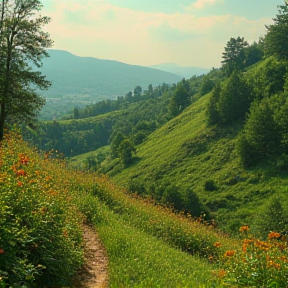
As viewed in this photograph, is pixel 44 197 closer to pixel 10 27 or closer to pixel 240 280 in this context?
pixel 240 280

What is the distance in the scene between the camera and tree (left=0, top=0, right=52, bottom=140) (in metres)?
18.1

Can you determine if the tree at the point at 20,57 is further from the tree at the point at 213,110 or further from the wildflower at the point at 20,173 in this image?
the tree at the point at 213,110

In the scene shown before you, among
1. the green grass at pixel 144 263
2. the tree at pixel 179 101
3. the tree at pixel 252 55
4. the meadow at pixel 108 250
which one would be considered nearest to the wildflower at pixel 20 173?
the meadow at pixel 108 250

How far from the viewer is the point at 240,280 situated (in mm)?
7312

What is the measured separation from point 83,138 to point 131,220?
7108 inches

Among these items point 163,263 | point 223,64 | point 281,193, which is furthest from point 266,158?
point 223,64

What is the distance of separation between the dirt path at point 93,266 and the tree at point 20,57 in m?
10.5

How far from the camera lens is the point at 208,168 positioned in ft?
200

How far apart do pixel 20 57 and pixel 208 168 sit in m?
46.8

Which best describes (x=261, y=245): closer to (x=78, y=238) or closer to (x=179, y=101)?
(x=78, y=238)

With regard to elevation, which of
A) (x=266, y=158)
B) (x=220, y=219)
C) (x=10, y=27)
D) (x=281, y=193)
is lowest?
(x=220, y=219)

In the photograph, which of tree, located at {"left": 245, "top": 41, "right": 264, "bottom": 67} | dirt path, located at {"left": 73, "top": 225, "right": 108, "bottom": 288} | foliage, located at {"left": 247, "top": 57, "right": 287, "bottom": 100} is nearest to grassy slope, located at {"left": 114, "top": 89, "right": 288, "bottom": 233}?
foliage, located at {"left": 247, "top": 57, "right": 287, "bottom": 100}

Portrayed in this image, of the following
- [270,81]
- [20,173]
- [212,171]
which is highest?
[270,81]

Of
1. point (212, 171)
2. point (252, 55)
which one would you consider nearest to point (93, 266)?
point (212, 171)
